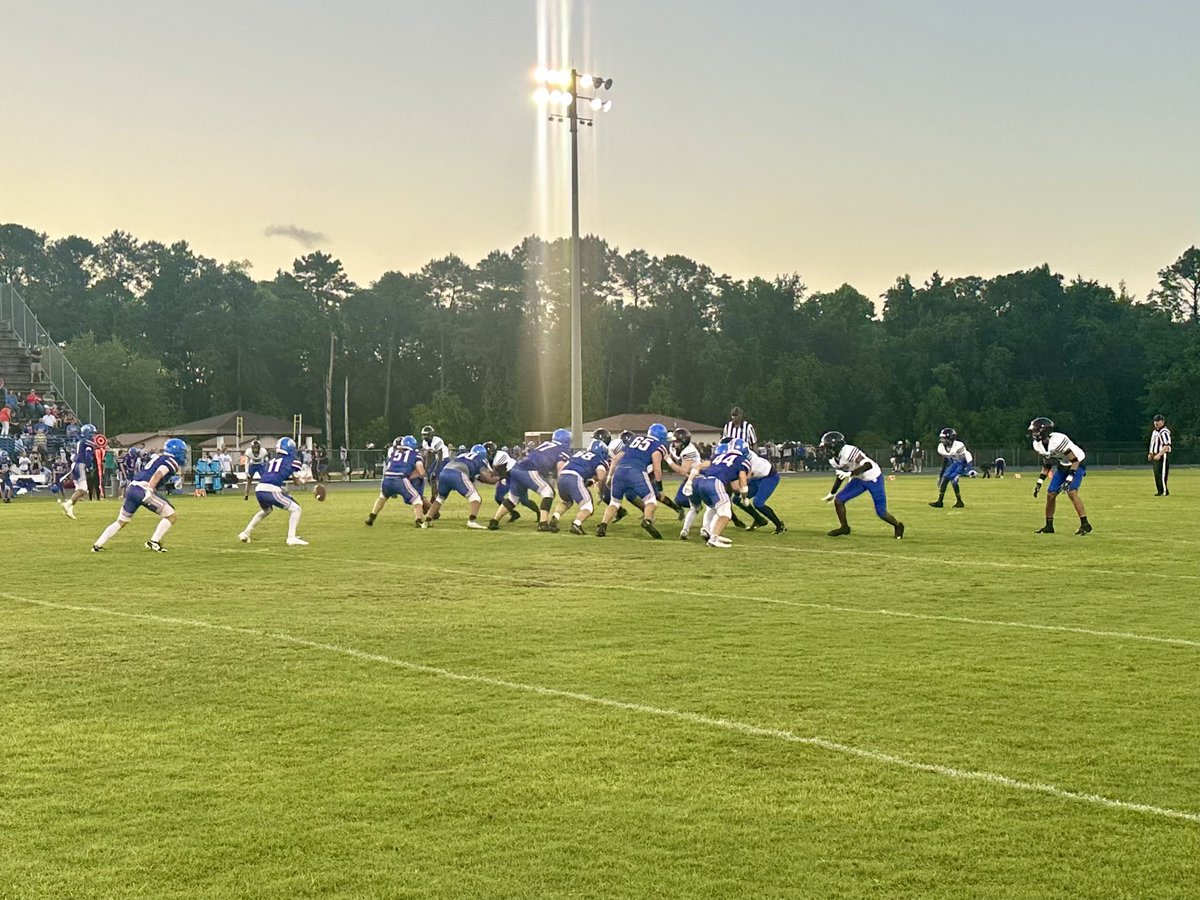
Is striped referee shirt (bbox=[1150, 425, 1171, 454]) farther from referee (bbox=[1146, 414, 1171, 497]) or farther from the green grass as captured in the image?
the green grass

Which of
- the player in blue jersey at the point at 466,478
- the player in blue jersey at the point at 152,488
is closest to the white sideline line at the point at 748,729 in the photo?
the player in blue jersey at the point at 152,488

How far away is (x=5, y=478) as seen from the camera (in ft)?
127

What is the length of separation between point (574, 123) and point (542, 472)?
50.3 feet

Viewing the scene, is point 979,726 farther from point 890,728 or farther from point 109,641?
point 109,641

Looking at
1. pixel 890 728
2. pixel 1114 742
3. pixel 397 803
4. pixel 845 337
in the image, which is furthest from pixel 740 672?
pixel 845 337

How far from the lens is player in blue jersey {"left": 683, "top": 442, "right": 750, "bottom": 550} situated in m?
18.6

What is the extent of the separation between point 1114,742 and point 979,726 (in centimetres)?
73

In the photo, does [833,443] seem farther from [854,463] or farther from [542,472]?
[542,472]

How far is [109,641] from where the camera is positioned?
34.7 ft

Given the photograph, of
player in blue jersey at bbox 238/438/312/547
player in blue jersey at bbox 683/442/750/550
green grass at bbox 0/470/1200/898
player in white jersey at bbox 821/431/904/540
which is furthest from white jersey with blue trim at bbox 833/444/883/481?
player in blue jersey at bbox 238/438/312/547

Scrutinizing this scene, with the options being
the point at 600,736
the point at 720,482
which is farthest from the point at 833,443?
the point at 600,736

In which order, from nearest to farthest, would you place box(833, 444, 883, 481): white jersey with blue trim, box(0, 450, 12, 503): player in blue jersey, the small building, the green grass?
1. the green grass
2. box(833, 444, 883, 481): white jersey with blue trim
3. box(0, 450, 12, 503): player in blue jersey
4. the small building

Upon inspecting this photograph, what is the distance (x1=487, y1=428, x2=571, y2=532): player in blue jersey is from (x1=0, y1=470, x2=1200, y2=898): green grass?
7.82 metres

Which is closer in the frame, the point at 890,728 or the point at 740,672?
the point at 890,728
